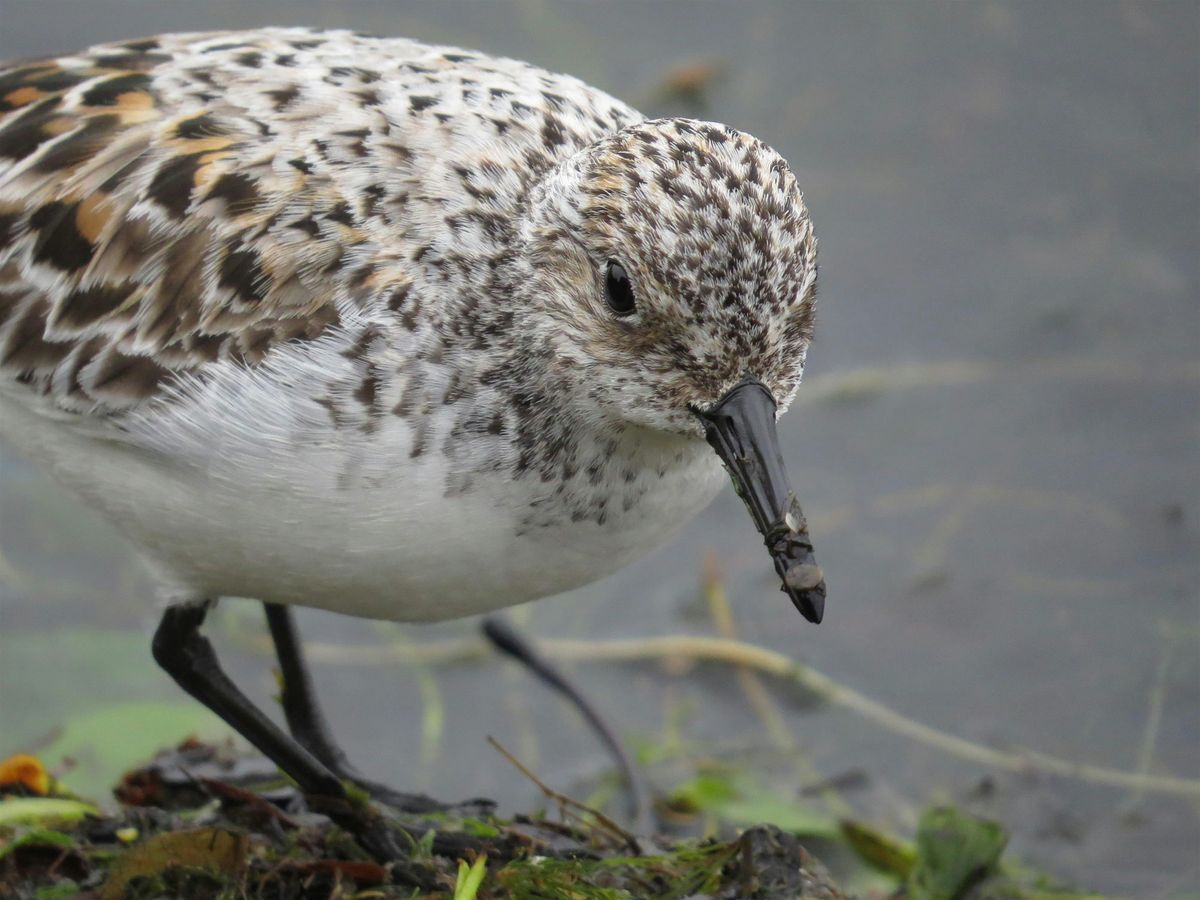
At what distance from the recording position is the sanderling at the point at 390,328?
3.72 metres

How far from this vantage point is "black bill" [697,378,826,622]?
355cm

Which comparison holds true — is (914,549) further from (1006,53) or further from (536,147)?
(536,147)

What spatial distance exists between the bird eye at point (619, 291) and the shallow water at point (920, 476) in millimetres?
2969

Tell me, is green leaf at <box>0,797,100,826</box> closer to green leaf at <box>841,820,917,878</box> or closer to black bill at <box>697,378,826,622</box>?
black bill at <box>697,378,826,622</box>

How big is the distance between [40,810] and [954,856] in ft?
8.12

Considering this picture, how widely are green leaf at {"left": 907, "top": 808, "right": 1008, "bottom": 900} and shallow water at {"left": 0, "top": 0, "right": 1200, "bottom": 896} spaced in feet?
4.41

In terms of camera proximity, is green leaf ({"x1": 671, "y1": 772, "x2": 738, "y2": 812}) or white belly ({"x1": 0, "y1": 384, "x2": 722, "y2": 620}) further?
green leaf ({"x1": 671, "y1": 772, "x2": 738, "y2": 812})

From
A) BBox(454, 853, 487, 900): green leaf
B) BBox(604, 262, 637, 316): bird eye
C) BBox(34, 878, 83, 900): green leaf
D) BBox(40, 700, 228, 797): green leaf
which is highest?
BBox(604, 262, 637, 316): bird eye

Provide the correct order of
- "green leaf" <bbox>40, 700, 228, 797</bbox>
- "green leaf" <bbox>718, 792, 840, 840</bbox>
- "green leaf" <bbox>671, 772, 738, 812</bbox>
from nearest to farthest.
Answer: "green leaf" <bbox>718, 792, 840, 840</bbox> → "green leaf" <bbox>40, 700, 228, 797</bbox> → "green leaf" <bbox>671, 772, 738, 812</bbox>

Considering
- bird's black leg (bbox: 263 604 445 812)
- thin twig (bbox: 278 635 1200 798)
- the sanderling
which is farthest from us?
thin twig (bbox: 278 635 1200 798)

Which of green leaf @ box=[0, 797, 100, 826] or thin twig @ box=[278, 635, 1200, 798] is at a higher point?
thin twig @ box=[278, 635, 1200, 798]

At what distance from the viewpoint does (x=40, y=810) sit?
4.27 meters

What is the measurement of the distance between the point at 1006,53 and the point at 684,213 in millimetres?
5591

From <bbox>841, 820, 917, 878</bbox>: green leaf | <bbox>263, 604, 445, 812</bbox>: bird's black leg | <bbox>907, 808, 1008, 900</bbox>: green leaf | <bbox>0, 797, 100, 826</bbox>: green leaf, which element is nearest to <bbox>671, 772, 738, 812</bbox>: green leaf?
<bbox>841, 820, 917, 878</bbox>: green leaf
